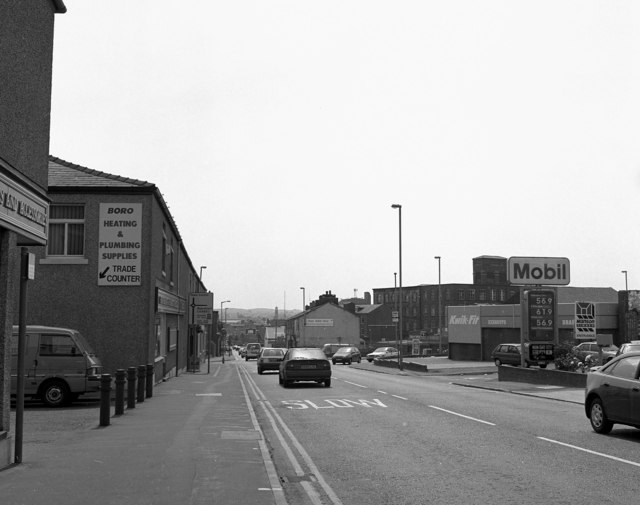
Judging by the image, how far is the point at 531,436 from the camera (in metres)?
13.0

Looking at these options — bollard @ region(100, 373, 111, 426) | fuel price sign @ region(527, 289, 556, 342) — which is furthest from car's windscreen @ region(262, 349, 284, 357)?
bollard @ region(100, 373, 111, 426)

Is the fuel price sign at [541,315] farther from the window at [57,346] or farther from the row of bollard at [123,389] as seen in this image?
the window at [57,346]

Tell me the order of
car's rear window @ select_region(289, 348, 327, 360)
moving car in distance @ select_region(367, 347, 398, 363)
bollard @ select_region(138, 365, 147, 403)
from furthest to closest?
1. moving car in distance @ select_region(367, 347, 398, 363)
2. car's rear window @ select_region(289, 348, 327, 360)
3. bollard @ select_region(138, 365, 147, 403)

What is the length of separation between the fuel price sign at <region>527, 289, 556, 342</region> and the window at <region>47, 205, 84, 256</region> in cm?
1889

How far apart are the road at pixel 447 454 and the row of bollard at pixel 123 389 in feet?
10.4

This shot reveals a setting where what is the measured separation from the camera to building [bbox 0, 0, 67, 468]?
919 cm

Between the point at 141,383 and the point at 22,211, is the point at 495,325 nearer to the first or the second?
the point at 141,383

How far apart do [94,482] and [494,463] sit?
5.52m

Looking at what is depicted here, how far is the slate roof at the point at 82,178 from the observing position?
22750 mm

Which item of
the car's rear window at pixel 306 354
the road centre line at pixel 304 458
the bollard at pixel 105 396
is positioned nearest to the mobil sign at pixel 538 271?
the car's rear window at pixel 306 354

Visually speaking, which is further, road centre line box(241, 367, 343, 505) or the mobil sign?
the mobil sign

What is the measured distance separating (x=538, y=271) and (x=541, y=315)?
11.7 feet

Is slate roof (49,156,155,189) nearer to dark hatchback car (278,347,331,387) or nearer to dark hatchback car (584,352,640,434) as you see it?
dark hatchback car (278,347,331,387)

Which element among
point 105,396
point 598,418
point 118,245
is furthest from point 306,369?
point 598,418
